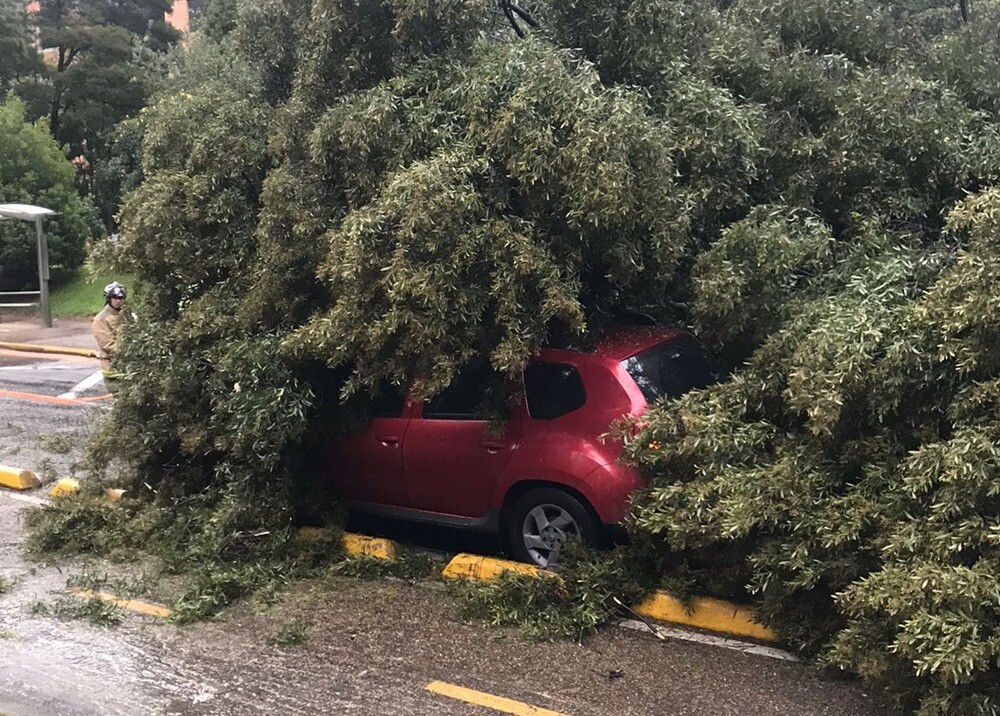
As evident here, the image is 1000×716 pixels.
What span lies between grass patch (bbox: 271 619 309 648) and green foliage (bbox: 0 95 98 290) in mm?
23876

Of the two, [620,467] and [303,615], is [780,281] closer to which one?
[620,467]

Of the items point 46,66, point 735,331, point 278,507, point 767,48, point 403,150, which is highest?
point 46,66

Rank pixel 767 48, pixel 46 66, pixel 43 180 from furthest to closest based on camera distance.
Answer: pixel 46 66 < pixel 43 180 < pixel 767 48

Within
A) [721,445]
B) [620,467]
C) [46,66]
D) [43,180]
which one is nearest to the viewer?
[721,445]

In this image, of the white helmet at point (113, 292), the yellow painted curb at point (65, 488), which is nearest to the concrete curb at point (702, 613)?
the yellow painted curb at point (65, 488)

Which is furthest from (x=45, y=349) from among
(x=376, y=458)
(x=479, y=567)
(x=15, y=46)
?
(x=15, y=46)

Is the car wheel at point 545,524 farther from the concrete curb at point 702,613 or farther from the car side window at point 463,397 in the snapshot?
the car side window at point 463,397

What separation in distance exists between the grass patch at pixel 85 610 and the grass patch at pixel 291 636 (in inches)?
42.7

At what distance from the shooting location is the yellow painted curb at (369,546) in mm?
6645

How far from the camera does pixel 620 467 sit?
5793 mm

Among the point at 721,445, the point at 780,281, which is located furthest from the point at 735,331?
the point at 721,445

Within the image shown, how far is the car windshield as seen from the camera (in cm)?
607

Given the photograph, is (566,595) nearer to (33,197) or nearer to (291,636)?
(291,636)

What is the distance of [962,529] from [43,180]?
28026 mm
